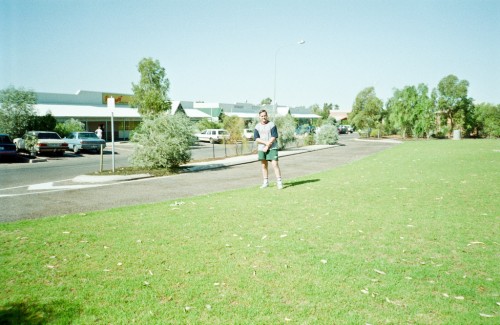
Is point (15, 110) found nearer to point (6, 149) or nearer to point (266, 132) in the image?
point (6, 149)

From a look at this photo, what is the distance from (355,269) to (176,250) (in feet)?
7.62

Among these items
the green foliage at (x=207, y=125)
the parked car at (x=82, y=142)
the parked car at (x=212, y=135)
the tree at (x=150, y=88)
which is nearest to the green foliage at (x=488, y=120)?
the green foliage at (x=207, y=125)

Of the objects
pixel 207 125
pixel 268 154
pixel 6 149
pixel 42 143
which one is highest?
pixel 207 125

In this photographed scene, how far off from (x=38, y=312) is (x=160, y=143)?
1150cm

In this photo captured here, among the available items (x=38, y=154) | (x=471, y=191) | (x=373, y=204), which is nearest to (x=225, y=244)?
(x=373, y=204)

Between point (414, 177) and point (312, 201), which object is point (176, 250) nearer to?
point (312, 201)

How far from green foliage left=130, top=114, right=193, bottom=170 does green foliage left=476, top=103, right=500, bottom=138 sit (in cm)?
5029

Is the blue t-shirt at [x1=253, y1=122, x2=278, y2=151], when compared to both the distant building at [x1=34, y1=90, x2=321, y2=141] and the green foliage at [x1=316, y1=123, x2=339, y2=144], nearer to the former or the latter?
the distant building at [x1=34, y1=90, x2=321, y2=141]

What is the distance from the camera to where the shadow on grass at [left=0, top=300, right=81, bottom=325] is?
2.88 meters

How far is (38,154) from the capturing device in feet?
74.4

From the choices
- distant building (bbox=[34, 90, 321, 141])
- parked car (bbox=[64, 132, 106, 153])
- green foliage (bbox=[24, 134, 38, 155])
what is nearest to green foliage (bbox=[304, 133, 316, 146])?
distant building (bbox=[34, 90, 321, 141])

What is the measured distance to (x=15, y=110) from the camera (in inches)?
1031

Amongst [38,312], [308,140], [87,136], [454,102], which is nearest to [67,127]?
[87,136]

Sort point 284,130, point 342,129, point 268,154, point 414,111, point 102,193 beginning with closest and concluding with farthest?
point 268,154
point 102,193
point 284,130
point 414,111
point 342,129
